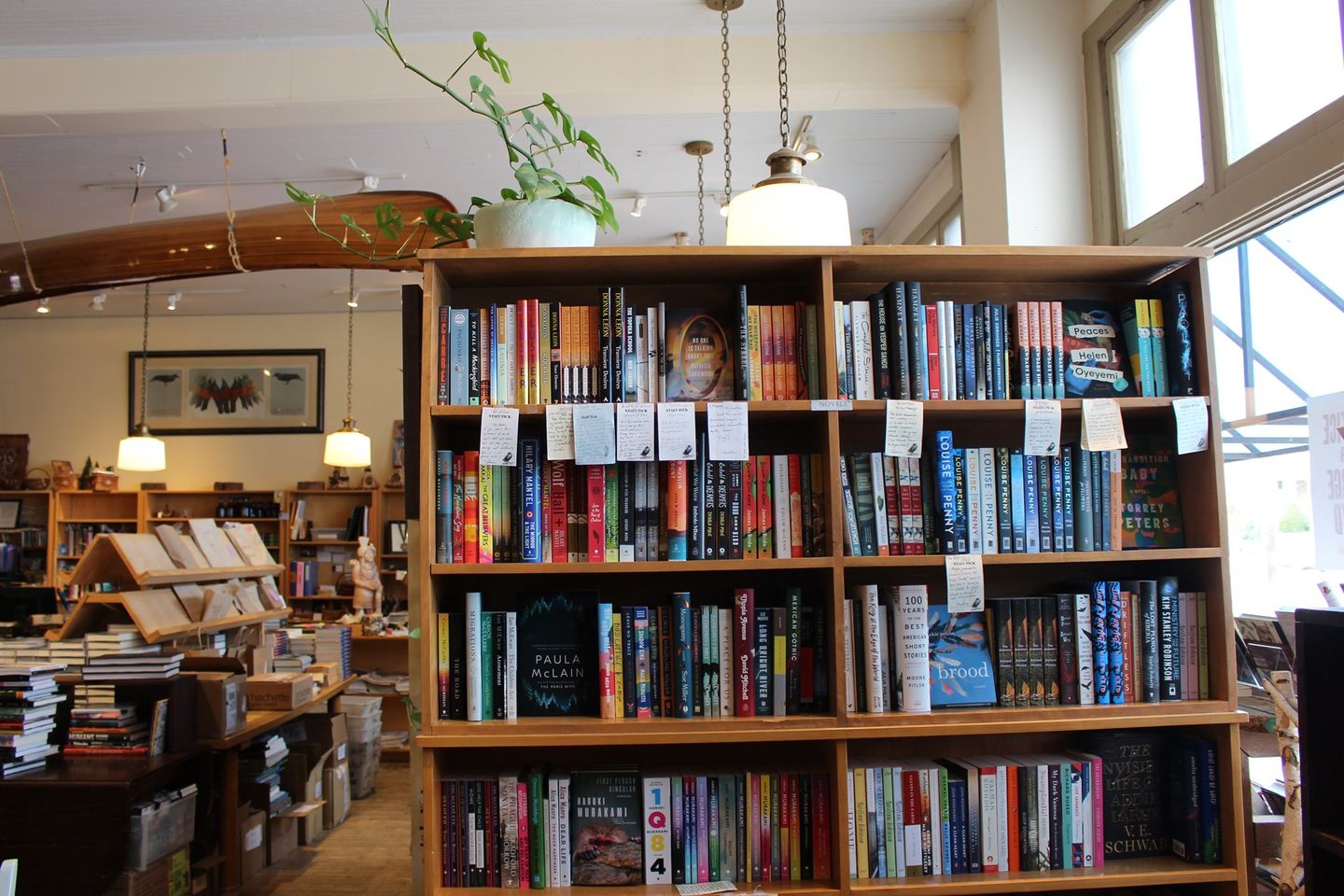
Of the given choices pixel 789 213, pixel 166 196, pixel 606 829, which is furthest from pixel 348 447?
pixel 606 829

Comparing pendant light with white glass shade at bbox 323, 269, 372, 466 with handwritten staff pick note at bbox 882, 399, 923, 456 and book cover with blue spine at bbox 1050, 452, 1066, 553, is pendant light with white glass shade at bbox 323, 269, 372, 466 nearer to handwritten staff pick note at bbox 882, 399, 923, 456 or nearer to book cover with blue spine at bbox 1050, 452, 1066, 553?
handwritten staff pick note at bbox 882, 399, 923, 456

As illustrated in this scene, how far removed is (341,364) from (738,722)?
7.26 metres

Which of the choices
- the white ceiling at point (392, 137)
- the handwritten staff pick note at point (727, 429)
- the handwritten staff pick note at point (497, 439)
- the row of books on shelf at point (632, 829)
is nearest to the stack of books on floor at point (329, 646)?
the white ceiling at point (392, 137)

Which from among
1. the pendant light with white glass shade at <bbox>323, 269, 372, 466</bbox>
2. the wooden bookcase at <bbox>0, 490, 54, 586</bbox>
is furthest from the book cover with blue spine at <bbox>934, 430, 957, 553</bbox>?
the wooden bookcase at <bbox>0, 490, 54, 586</bbox>

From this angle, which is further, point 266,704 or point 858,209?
point 858,209

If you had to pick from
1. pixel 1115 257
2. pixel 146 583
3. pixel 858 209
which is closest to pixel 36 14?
pixel 146 583

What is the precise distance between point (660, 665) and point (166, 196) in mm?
4625

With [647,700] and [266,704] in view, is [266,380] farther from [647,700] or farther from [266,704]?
[647,700]

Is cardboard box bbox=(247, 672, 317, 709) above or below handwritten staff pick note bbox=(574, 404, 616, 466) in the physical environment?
below

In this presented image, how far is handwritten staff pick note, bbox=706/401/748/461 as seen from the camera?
2.23m

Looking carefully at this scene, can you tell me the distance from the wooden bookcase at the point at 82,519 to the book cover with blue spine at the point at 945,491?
794cm

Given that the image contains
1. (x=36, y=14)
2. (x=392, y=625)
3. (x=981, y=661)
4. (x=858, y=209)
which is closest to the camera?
(x=981, y=661)

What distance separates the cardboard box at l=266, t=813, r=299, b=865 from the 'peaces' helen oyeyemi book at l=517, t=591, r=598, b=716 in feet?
9.79

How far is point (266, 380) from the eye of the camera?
28.4 ft
